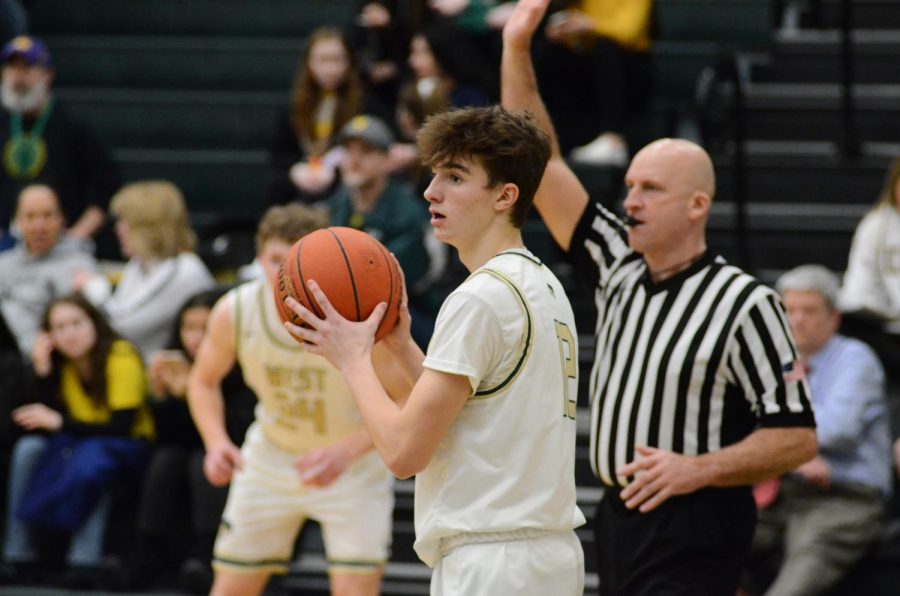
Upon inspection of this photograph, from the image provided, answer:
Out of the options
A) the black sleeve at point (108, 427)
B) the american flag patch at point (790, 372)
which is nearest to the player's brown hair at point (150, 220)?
the black sleeve at point (108, 427)

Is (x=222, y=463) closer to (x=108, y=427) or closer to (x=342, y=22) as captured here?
(x=108, y=427)

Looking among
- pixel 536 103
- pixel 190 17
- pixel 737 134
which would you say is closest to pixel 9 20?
pixel 190 17

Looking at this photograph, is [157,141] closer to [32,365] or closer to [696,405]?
[32,365]

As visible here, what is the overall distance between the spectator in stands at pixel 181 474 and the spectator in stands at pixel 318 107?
4.51ft

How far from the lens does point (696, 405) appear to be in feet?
15.3

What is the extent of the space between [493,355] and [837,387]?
3617 mm

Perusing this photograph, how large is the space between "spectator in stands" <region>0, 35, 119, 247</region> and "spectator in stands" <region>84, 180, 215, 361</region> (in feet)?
3.47

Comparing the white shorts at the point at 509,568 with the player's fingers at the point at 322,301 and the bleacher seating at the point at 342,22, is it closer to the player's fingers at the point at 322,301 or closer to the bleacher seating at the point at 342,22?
the player's fingers at the point at 322,301

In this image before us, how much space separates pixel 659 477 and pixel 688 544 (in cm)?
21

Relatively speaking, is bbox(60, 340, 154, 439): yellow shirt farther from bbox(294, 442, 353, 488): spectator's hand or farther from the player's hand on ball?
the player's hand on ball

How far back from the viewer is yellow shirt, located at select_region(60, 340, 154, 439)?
7875 mm

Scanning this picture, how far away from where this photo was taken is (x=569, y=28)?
9039 mm

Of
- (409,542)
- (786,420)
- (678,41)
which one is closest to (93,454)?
(409,542)

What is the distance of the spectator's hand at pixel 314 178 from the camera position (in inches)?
339
